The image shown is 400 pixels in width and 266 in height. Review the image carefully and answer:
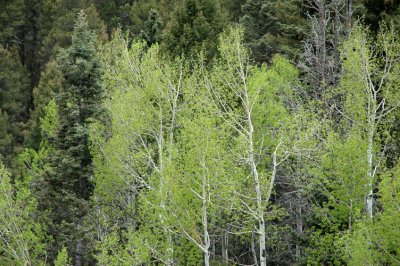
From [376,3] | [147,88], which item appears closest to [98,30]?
[147,88]

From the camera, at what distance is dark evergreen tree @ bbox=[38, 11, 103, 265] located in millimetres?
23297

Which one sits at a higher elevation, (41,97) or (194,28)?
(194,28)

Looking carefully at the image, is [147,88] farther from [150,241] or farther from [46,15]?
[46,15]

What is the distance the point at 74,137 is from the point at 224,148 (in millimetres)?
6895

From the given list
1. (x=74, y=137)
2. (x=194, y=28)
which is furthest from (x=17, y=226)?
(x=194, y=28)

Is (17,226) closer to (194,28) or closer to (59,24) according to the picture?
(194,28)

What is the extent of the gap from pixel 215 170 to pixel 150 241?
4.57m

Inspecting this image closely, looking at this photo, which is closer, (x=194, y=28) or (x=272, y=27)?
(x=194, y=28)

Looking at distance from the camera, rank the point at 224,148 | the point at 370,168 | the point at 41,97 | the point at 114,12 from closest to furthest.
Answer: the point at 370,168 < the point at 224,148 < the point at 41,97 < the point at 114,12

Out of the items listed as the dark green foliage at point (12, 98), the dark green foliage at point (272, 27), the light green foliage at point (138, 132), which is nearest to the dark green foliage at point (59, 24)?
the dark green foliage at point (12, 98)

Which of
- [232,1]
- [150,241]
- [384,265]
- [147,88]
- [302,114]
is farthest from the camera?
[232,1]

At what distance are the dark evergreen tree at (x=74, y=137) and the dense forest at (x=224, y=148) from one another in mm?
59

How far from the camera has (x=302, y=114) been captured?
17.6m

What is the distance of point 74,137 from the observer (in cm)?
2330
